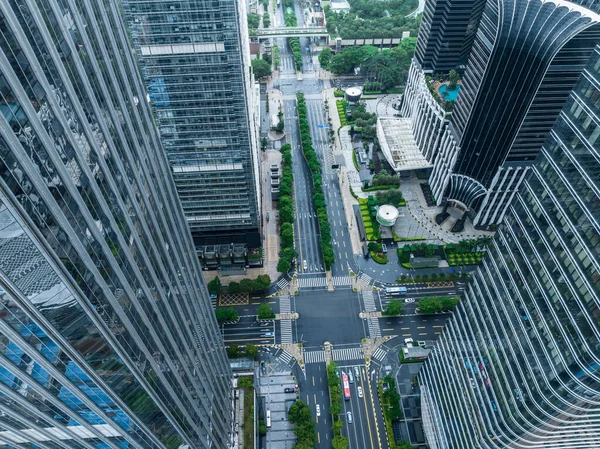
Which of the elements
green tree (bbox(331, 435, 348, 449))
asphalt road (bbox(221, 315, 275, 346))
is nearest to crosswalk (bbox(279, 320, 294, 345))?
asphalt road (bbox(221, 315, 275, 346))

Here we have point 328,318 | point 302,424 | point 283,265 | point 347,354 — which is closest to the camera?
point 302,424

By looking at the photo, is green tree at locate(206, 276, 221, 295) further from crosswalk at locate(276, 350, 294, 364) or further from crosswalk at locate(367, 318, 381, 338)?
crosswalk at locate(367, 318, 381, 338)

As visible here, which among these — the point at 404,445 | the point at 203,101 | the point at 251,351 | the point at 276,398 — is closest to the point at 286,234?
the point at 251,351

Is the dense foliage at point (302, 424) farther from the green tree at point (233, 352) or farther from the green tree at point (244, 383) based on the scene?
the green tree at point (233, 352)

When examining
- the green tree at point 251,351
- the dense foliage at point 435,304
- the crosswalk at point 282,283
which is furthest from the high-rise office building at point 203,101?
the dense foliage at point 435,304

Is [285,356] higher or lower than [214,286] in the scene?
lower

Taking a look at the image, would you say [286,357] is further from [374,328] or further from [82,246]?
[82,246]

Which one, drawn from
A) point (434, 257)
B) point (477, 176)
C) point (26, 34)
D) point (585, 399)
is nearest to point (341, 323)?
point (434, 257)

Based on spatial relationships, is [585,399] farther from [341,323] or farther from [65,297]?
[341,323]
